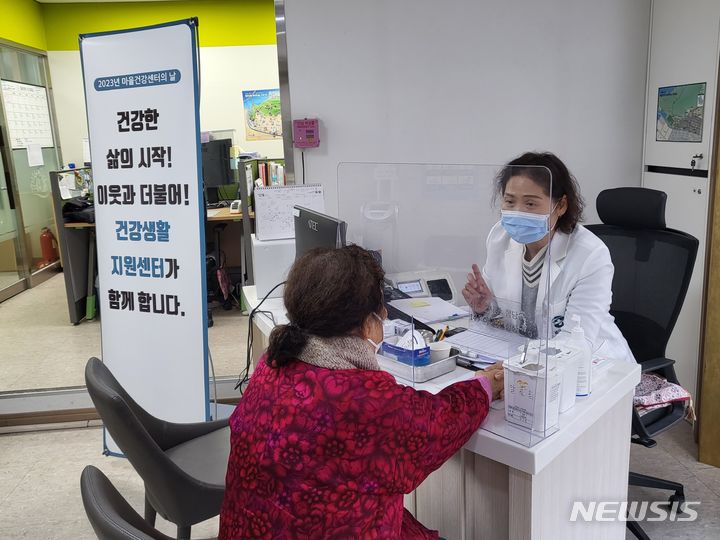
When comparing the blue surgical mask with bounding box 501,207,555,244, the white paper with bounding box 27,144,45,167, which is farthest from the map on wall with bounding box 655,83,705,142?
the white paper with bounding box 27,144,45,167

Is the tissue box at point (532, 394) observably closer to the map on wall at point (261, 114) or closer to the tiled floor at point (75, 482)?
the tiled floor at point (75, 482)

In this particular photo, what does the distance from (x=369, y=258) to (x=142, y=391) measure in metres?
1.74

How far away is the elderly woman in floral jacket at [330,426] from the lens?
1.10 metres

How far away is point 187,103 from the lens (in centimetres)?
240

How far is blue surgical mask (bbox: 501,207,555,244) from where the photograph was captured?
156cm

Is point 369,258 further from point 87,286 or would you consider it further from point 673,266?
point 87,286

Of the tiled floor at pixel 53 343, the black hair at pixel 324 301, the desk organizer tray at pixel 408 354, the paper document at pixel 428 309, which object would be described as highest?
the black hair at pixel 324 301

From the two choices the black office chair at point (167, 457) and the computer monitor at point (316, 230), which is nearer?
the black office chair at point (167, 457)

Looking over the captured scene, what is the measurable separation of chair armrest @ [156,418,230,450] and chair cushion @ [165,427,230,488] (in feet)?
0.04

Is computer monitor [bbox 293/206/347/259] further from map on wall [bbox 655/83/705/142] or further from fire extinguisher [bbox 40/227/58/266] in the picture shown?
fire extinguisher [bbox 40/227/58/266]

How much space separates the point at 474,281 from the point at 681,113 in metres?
1.87

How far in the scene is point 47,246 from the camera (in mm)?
6223

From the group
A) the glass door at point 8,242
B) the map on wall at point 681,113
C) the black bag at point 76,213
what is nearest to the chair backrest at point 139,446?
the map on wall at point 681,113

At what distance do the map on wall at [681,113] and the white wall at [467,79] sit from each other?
211 millimetres
